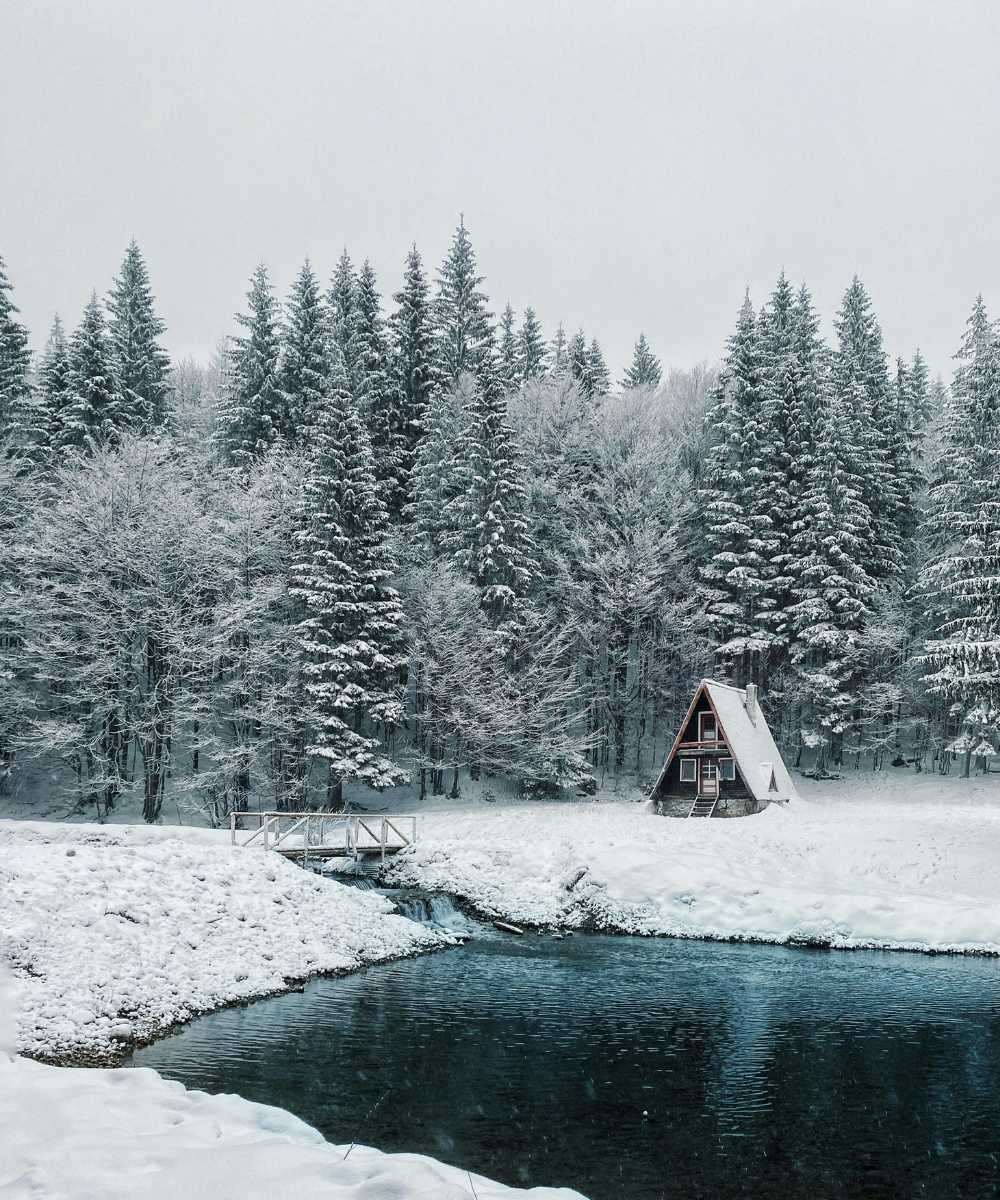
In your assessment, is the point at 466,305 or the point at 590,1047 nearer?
the point at 590,1047

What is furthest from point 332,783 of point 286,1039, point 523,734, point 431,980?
point 286,1039

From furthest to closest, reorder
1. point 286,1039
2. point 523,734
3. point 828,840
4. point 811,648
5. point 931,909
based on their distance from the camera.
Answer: point 811,648 → point 523,734 → point 828,840 → point 931,909 → point 286,1039

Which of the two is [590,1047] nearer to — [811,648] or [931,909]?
[931,909]

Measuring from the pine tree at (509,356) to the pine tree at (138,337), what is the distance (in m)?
19.7

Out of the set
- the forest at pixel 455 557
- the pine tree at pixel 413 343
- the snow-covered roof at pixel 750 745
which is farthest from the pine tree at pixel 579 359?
the snow-covered roof at pixel 750 745

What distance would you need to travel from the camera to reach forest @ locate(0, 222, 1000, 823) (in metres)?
36.5

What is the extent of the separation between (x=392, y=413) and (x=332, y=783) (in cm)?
2152

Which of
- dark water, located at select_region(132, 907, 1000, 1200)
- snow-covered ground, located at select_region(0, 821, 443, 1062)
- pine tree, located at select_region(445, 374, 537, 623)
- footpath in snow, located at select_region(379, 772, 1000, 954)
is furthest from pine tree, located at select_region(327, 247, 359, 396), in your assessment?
dark water, located at select_region(132, 907, 1000, 1200)

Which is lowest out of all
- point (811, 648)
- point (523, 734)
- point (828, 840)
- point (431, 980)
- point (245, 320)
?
point (431, 980)

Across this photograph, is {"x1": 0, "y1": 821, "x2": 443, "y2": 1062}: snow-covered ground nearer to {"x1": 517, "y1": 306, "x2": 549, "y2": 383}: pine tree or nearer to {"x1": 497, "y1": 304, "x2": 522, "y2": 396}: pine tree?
{"x1": 497, "y1": 304, "x2": 522, "y2": 396}: pine tree

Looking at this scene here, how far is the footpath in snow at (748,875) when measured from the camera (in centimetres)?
2402

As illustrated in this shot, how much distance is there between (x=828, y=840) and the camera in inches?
1134

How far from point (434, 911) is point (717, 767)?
54.6ft

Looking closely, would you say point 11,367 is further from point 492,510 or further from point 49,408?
point 492,510
